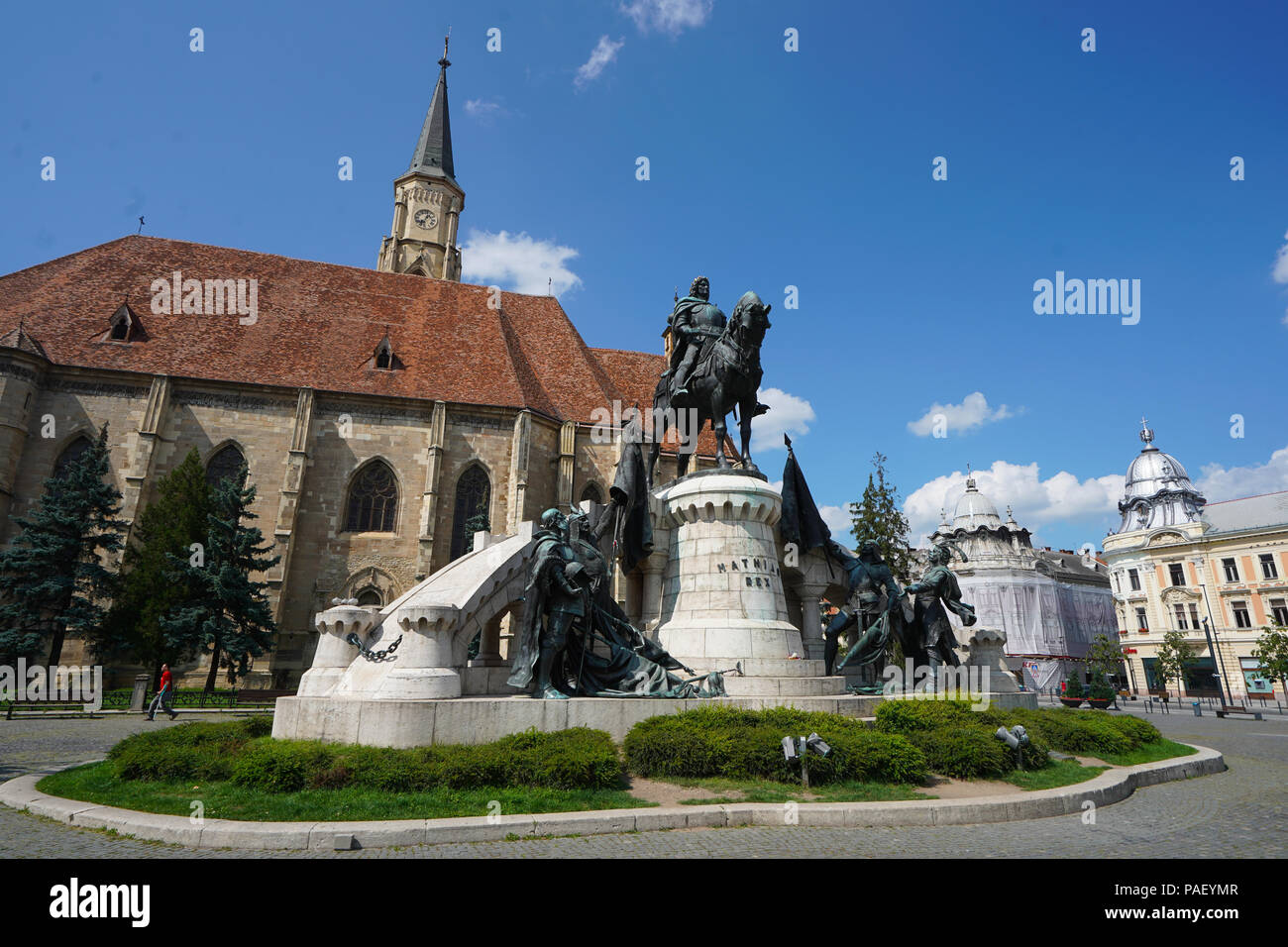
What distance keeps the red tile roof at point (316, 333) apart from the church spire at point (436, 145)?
14615 millimetres

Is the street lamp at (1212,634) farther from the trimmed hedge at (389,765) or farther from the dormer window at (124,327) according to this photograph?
the dormer window at (124,327)

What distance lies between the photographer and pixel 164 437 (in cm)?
2570

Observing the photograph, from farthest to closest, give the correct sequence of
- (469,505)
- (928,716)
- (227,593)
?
(469,505), (227,593), (928,716)

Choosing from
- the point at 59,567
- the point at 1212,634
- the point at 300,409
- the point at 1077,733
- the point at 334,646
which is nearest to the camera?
the point at 334,646

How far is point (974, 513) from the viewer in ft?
174

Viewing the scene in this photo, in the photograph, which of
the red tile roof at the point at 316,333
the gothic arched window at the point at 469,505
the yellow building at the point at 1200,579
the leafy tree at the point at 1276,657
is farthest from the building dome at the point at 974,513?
the gothic arched window at the point at 469,505

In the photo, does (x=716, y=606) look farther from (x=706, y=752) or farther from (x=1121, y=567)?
(x=1121, y=567)

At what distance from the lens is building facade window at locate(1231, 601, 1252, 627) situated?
40.6m

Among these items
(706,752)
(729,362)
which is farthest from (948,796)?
(729,362)

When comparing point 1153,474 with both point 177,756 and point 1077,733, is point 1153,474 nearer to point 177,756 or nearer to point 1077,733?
point 1077,733

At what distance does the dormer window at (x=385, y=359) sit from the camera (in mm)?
29484

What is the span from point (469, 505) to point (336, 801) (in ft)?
75.5

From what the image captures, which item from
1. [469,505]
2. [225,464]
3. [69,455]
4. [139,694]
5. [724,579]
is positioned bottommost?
[139,694]

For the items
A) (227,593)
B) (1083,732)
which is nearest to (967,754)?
(1083,732)
